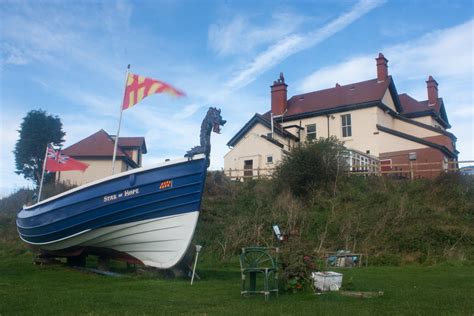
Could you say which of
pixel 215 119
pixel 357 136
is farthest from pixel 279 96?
pixel 215 119

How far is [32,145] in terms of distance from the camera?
3703 centimetres

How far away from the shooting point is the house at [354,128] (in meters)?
28.7

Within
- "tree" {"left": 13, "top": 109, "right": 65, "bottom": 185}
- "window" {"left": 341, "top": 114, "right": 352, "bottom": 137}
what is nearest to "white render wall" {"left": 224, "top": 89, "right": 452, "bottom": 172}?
"window" {"left": 341, "top": 114, "right": 352, "bottom": 137}

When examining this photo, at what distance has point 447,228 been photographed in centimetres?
1706

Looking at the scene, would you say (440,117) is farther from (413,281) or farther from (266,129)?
(413,281)

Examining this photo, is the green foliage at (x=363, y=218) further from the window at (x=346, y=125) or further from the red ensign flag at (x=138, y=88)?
the window at (x=346, y=125)

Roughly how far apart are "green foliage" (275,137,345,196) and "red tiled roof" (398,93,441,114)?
14627 millimetres

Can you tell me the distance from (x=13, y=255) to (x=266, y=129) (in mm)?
19297

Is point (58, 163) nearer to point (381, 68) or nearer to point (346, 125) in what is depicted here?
point (346, 125)

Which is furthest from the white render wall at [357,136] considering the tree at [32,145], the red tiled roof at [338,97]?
the tree at [32,145]

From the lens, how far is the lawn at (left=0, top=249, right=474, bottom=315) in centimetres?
595

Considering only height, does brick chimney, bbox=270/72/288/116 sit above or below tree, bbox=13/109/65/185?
above

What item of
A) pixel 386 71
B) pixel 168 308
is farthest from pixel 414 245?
pixel 386 71

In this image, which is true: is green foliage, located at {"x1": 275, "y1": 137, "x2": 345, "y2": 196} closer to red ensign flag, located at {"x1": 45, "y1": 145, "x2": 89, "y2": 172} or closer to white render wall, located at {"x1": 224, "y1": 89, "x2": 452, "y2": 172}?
white render wall, located at {"x1": 224, "y1": 89, "x2": 452, "y2": 172}
